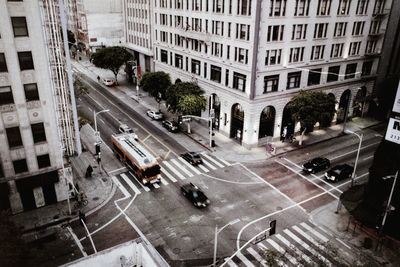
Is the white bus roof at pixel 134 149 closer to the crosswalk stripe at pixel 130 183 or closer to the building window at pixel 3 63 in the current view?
the crosswalk stripe at pixel 130 183

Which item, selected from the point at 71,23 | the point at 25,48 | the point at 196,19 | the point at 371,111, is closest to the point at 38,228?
the point at 25,48

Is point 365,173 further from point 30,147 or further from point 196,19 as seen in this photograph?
point 30,147

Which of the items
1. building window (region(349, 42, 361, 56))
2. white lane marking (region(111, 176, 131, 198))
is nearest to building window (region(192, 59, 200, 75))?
white lane marking (region(111, 176, 131, 198))

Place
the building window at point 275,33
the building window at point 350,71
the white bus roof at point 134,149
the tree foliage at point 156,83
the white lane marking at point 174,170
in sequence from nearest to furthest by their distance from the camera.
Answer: the white bus roof at point 134,149 → the white lane marking at point 174,170 → the building window at point 275,33 → the building window at point 350,71 → the tree foliage at point 156,83

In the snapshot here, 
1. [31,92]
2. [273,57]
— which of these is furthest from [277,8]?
[31,92]

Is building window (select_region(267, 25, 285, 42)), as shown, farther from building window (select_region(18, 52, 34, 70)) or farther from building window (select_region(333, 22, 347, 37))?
building window (select_region(18, 52, 34, 70))

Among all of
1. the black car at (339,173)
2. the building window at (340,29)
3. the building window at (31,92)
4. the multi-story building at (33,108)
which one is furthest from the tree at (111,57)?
the black car at (339,173)

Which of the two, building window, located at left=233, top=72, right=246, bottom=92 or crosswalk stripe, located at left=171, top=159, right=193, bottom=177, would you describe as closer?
crosswalk stripe, located at left=171, top=159, right=193, bottom=177
